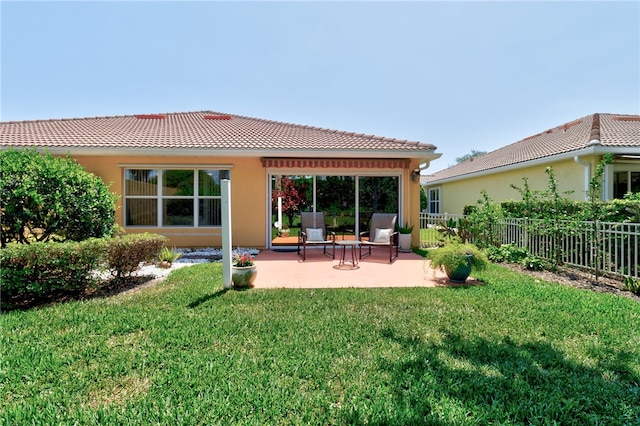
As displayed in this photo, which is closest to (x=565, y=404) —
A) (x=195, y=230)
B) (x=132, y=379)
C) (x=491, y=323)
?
(x=491, y=323)

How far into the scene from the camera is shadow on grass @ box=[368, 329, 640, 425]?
3625 mm

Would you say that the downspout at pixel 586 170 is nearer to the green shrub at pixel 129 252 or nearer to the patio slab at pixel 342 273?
the patio slab at pixel 342 273

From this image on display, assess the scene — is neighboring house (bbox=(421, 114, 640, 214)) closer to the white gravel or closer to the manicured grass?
the manicured grass

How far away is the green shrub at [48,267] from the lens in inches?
286

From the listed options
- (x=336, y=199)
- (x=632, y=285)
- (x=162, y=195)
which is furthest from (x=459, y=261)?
Result: (x=162, y=195)

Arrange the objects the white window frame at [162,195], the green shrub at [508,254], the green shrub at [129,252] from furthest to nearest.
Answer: the white window frame at [162,195], the green shrub at [508,254], the green shrub at [129,252]

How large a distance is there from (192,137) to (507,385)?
699 inches

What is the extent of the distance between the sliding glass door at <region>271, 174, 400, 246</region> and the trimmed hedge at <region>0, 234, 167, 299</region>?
8.98m

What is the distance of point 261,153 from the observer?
50.5 ft

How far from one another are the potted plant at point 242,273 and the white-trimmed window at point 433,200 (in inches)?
1287

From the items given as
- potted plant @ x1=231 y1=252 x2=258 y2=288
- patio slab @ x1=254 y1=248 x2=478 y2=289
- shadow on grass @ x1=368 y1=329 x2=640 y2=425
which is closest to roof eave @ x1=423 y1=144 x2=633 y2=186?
patio slab @ x1=254 y1=248 x2=478 y2=289

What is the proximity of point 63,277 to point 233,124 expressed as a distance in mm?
15815

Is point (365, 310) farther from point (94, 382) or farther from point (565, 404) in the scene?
point (94, 382)

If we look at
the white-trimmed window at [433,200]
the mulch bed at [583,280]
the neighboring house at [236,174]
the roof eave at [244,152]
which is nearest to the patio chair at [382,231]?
the neighboring house at [236,174]
